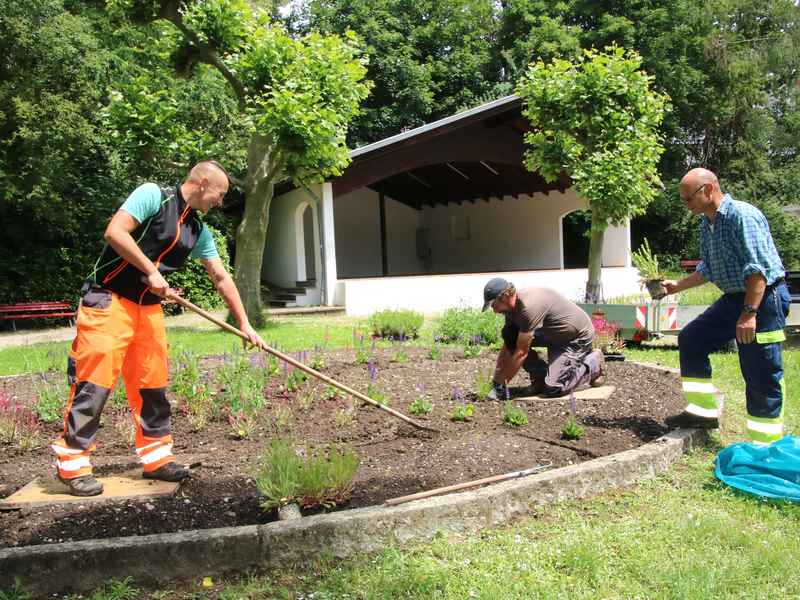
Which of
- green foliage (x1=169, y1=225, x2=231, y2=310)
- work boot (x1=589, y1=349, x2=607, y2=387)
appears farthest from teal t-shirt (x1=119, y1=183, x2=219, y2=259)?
green foliage (x1=169, y1=225, x2=231, y2=310)

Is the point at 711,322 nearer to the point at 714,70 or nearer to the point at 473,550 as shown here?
the point at 473,550

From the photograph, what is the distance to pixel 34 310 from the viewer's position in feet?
42.5

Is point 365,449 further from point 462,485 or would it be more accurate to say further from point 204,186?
point 204,186

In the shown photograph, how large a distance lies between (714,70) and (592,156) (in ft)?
55.3

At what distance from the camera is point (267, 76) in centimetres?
996

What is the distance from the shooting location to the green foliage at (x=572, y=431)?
3973 mm

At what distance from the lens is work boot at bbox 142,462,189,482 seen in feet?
11.2

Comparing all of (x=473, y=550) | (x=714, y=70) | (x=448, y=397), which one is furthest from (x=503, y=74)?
(x=473, y=550)

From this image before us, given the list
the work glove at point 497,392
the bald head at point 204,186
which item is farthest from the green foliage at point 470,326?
the bald head at point 204,186

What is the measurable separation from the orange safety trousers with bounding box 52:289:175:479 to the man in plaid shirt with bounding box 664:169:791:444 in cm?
327

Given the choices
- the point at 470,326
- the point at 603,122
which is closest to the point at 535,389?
the point at 470,326

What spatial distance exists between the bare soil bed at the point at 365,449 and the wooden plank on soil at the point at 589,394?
2.9 inches

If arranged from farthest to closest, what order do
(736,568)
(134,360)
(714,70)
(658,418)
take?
(714,70) < (658,418) < (134,360) < (736,568)

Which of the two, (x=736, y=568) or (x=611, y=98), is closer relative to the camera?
(x=736, y=568)
